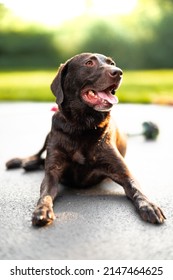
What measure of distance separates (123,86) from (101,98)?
39.0 ft

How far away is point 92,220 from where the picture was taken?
10.6 feet

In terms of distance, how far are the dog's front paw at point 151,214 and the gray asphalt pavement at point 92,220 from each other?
0.04 m

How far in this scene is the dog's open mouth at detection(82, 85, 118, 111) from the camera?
3625 millimetres

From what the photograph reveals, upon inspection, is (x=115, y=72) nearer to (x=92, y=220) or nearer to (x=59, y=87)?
(x=59, y=87)

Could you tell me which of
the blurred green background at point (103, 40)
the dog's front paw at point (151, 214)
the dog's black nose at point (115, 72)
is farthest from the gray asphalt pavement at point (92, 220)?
the blurred green background at point (103, 40)

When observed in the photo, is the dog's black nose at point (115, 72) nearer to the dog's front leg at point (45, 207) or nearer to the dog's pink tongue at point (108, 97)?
the dog's pink tongue at point (108, 97)

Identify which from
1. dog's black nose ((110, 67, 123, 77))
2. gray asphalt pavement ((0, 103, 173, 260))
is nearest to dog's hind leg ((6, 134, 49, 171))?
gray asphalt pavement ((0, 103, 173, 260))

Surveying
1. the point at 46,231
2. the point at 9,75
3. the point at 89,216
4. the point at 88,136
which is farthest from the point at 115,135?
the point at 9,75

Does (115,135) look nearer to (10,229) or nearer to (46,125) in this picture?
(10,229)

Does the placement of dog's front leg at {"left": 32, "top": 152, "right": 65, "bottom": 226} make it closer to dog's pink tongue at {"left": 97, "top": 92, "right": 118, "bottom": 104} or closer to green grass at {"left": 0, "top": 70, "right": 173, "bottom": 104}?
dog's pink tongue at {"left": 97, "top": 92, "right": 118, "bottom": 104}

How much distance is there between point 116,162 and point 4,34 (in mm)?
16263

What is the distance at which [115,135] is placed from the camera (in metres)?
4.16

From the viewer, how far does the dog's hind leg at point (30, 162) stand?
186 inches

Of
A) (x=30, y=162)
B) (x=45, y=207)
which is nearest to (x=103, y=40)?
(x=30, y=162)
